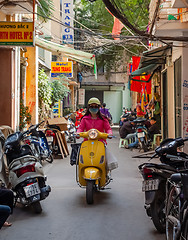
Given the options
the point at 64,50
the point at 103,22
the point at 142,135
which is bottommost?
the point at 142,135

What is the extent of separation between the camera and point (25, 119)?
14367 mm

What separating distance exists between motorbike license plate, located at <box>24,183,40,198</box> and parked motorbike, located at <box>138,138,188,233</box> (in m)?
1.77

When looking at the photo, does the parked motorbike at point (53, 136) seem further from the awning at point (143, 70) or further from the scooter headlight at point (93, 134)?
the scooter headlight at point (93, 134)

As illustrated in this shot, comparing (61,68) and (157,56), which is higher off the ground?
(61,68)

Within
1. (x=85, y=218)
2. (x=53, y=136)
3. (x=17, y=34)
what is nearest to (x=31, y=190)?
(x=85, y=218)


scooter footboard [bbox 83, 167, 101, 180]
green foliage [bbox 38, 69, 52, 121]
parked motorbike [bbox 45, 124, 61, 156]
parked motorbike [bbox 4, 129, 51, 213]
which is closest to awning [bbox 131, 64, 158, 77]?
parked motorbike [bbox 45, 124, 61, 156]

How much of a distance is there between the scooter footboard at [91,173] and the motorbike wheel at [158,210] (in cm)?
193

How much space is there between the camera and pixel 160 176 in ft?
15.1

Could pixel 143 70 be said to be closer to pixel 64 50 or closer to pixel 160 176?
pixel 64 50

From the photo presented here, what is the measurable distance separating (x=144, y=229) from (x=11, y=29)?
6.32 metres

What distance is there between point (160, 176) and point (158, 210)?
458mm

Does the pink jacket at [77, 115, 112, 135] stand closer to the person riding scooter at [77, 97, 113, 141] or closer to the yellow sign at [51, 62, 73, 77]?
the person riding scooter at [77, 97, 113, 141]

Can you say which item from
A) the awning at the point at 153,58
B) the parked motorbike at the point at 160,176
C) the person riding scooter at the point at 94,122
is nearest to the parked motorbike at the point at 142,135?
the awning at the point at 153,58

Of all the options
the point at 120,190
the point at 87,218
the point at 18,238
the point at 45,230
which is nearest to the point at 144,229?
the point at 87,218
